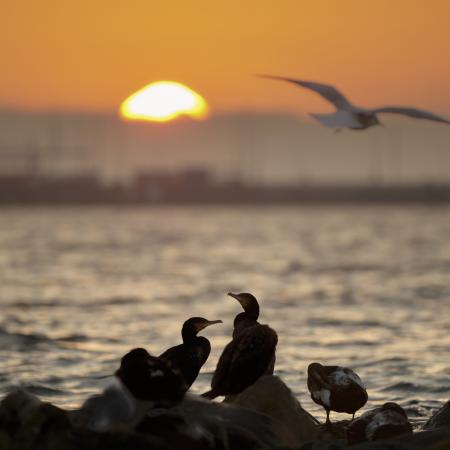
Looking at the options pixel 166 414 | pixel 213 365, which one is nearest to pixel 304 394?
pixel 213 365

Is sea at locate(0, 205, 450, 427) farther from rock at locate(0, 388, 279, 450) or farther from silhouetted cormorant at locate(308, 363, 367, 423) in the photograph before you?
rock at locate(0, 388, 279, 450)

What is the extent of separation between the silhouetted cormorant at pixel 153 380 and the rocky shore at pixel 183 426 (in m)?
0.10

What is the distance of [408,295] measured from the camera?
30234mm

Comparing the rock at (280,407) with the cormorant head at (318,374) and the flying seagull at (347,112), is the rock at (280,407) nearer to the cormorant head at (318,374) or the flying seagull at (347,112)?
the cormorant head at (318,374)

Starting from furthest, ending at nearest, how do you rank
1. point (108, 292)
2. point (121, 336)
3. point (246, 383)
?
point (108, 292) → point (121, 336) → point (246, 383)

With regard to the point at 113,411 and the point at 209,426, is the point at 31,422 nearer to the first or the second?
the point at 113,411

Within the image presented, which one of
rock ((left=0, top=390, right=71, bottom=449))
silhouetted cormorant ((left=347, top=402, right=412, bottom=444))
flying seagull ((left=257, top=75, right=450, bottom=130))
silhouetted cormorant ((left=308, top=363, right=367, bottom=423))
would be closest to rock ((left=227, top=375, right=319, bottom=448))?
silhouetted cormorant ((left=347, top=402, right=412, bottom=444))

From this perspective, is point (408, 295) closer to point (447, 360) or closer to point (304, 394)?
point (447, 360)

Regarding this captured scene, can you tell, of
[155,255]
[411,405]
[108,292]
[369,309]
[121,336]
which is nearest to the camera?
[411,405]

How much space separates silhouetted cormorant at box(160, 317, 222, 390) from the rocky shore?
1.72 feet

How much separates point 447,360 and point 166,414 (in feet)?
26.5

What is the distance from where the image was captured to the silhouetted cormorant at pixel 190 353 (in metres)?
10.9

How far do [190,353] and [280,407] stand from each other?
917mm

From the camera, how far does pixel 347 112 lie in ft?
39.5
